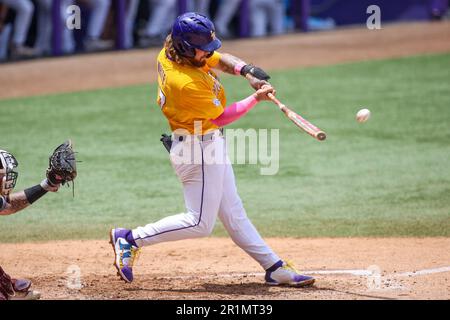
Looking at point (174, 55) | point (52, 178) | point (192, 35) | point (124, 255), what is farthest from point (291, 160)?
point (52, 178)

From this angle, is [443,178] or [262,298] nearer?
[262,298]

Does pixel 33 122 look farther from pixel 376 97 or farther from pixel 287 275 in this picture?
pixel 287 275

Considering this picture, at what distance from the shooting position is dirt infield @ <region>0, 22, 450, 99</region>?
1421 centimetres

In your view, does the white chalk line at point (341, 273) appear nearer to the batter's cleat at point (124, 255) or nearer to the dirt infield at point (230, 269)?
the dirt infield at point (230, 269)

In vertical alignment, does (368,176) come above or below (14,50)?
below

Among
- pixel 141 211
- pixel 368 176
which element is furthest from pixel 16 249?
pixel 368 176

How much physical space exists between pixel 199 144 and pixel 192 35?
0.68 meters

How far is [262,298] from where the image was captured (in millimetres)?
5676

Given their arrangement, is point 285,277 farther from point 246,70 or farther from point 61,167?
point 61,167

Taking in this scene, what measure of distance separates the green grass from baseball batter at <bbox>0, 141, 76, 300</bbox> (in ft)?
6.45

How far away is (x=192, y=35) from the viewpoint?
5.59 m

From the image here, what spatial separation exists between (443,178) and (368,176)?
721 millimetres
